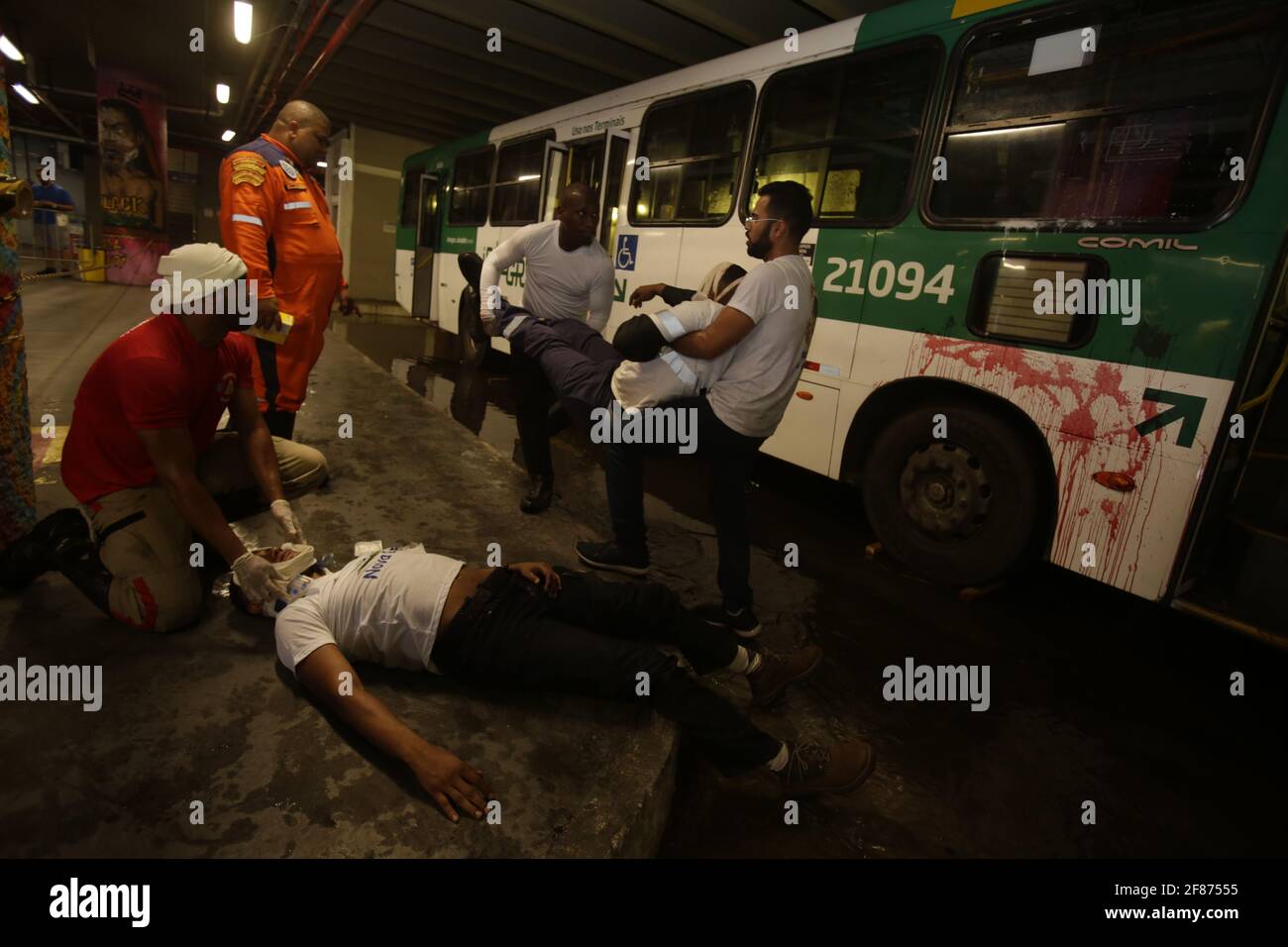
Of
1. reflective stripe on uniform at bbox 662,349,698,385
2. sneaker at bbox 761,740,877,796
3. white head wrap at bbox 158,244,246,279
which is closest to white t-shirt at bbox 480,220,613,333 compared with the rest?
reflective stripe on uniform at bbox 662,349,698,385

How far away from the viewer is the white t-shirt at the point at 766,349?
8.38 feet

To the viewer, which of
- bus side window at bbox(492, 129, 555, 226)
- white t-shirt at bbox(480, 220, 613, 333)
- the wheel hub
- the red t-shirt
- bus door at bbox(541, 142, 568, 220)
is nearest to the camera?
the red t-shirt

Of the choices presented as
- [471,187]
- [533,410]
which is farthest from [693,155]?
[471,187]

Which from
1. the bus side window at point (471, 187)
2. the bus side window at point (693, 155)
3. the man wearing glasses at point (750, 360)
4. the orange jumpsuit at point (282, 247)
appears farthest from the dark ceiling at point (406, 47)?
the man wearing glasses at point (750, 360)

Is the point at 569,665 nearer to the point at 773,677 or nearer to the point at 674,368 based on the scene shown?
the point at 773,677

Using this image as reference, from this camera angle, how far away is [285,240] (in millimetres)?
3514

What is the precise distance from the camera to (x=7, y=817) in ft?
4.89

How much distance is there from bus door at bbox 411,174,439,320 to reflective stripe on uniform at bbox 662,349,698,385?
831 cm

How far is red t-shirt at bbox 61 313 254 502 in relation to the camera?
213 centimetres

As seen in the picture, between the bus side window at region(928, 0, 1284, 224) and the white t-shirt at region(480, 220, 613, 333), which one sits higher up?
the bus side window at region(928, 0, 1284, 224)

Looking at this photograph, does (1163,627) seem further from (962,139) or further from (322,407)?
(322,407)

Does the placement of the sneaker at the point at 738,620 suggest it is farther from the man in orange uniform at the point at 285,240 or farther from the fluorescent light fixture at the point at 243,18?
the fluorescent light fixture at the point at 243,18

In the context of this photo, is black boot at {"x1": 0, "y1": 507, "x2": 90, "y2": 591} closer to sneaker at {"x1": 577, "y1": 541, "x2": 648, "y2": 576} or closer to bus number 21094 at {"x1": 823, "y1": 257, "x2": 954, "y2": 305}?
sneaker at {"x1": 577, "y1": 541, "x2": 648, "y2": 576}

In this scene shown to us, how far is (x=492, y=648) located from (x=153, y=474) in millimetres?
1490
